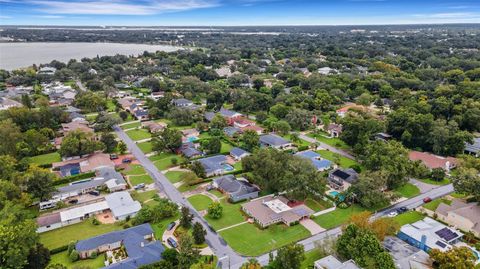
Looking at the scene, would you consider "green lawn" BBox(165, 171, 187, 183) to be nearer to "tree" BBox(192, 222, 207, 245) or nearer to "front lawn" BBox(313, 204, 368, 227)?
"tree" BBox(192, 222, 207, 245)

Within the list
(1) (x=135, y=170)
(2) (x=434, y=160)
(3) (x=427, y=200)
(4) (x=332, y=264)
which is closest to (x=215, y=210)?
(4) (x=332, y=264)

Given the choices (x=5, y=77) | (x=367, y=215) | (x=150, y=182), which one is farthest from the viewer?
(x=5, y=77)

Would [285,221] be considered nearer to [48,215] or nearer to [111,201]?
[111,201]

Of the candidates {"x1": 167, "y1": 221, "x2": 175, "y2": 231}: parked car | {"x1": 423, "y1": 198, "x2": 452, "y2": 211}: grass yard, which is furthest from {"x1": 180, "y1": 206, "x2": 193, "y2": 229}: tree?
{"x1": 423, "y1": 198, "x2": 452, "y2": 211}: grass yard

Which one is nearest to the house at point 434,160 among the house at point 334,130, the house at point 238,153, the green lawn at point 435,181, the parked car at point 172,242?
the green lawn at point 435,181

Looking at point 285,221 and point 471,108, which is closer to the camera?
point 285,221

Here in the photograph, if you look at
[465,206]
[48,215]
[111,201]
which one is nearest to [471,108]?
[465,206]

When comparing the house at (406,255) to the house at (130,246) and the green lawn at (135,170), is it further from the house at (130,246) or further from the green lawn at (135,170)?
the green lawn at (135,170)
